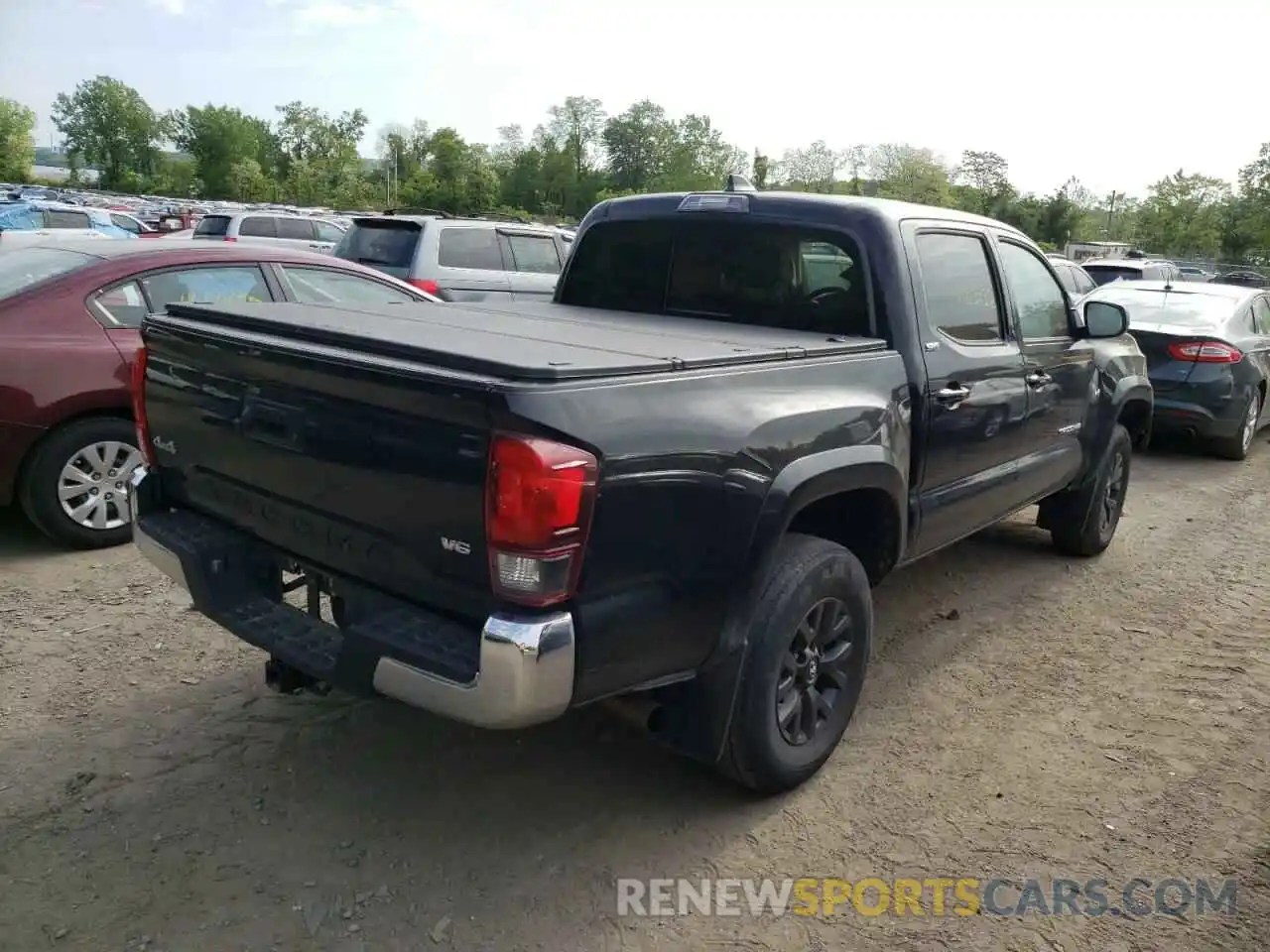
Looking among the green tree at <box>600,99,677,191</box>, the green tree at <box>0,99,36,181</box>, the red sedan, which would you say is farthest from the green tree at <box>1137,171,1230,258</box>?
the green tree at <box>0,99,36,181</box>

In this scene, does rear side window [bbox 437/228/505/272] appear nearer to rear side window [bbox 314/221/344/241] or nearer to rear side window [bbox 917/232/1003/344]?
rear side window [bbox 917/232/1003/344]

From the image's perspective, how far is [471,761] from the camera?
3.49 meters

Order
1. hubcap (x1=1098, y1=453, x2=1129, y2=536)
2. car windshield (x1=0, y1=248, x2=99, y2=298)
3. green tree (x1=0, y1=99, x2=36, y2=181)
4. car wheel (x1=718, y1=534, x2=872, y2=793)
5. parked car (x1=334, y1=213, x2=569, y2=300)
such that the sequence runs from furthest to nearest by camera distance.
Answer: green tree (x1=0, y1=99, x2=36, y2=181) < parked car (x1=334, y1=213, x2=569, y2=300) < hubcap (x1=1098, y1=453, x2=1129, y2=536) < car windshield (x1=0, y1=248, x2=99, y2=298) < car wheel (x1=718, y1=534, x2=872, y2=793)

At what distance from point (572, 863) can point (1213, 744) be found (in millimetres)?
2559

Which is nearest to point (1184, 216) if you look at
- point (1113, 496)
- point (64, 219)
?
point (64, 219)

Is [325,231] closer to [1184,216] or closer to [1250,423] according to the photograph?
[1250,423]

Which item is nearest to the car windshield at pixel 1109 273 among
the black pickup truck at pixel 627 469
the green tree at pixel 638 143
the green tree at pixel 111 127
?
the black pickup truck at pixel 627 469

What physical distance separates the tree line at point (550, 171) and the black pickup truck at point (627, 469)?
5018 cm

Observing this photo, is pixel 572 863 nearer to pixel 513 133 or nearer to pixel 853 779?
pixel 853 779

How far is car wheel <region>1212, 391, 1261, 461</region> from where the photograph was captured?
897 cm

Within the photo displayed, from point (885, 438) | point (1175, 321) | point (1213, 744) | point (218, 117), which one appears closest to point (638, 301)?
point (885, 438)

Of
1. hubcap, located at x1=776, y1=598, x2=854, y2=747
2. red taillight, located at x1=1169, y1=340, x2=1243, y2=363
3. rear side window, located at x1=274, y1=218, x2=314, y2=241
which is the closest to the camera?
hubcap, located at x1=776, y1=598, x2=854, y2=747

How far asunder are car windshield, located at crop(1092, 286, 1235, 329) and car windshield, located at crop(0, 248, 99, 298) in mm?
7990

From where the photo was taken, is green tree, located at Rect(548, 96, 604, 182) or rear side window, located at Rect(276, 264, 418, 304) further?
green tree, located at Rect(548, 96, 604, 182)
